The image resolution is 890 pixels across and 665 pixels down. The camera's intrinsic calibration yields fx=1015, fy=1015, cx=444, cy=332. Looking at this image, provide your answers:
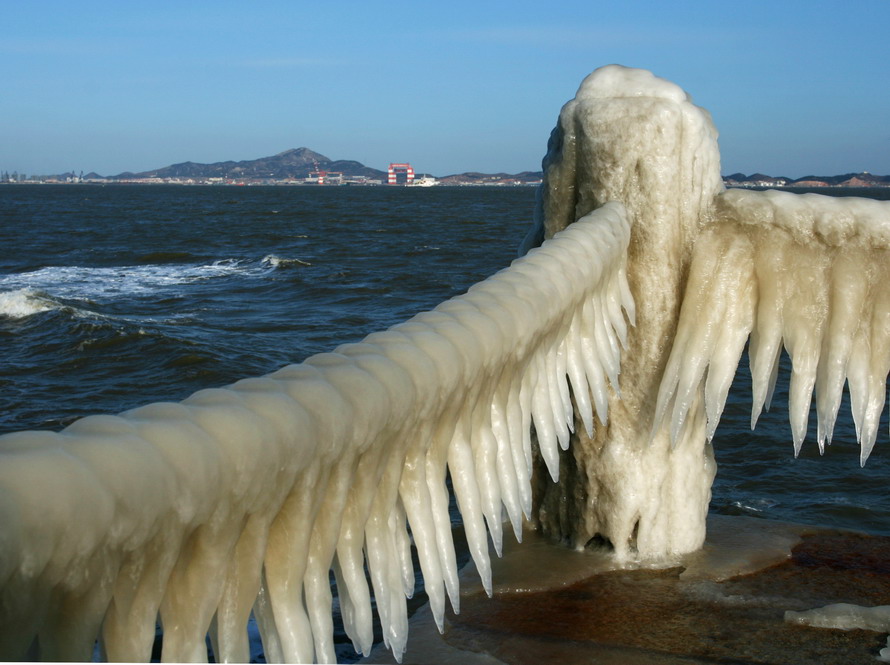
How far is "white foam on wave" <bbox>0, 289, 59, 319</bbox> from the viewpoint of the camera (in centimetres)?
1742

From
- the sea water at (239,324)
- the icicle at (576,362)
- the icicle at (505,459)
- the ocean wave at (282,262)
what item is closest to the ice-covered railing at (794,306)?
the icicle at (576,362)

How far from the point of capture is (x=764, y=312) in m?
3.48

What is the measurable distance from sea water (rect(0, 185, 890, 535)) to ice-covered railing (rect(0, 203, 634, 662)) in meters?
4.85

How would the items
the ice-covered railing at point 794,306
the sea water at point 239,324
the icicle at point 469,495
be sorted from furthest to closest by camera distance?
the sea water at point 239,324 < the ice-covered railing at point 794,306 < the icicle at point 469,495

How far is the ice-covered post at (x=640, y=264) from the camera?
378cm

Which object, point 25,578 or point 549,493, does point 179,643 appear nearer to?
point 25,578

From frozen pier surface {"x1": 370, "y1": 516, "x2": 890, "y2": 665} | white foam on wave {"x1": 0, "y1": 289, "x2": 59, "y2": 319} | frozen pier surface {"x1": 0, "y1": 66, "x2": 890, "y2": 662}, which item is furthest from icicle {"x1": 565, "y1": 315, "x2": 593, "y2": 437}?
white foam on wave {"x1": 0, "y1": 289, "x2": 59, "y2": 319}

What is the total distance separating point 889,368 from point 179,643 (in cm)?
274

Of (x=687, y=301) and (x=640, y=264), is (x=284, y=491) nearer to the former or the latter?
(x=687, y=301)

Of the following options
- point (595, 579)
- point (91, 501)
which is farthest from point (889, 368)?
point (91, 501)

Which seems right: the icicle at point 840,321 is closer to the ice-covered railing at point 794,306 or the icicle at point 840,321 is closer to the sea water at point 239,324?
the ice-covered railing at point 794,306

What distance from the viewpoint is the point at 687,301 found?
3650mm

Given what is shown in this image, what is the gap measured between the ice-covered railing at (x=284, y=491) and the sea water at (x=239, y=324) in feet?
15.9

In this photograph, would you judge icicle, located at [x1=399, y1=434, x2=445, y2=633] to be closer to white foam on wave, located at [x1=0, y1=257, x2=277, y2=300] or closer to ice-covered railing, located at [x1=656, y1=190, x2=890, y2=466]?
ice-covered railing, located at [x1=656, y1=190, x2=890, y2=466]
